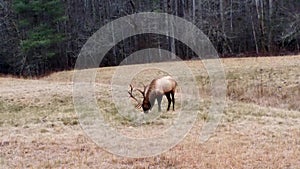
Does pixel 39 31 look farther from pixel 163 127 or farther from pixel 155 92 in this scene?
pixel 163 127

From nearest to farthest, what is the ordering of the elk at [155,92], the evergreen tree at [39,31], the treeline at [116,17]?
1. the elk at [155,92]
2. the treeline at [116,17]
3. the evergreen tree at [39,31]

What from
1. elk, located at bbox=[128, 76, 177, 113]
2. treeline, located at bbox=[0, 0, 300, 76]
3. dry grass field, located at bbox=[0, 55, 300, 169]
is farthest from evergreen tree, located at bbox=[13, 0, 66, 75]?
elk, located at bbox=[128, 76, 177, 113]

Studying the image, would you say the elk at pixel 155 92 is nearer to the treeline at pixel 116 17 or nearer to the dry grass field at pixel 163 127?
the dry grass field at pixel 163 127

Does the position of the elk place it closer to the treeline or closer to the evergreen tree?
the treeline

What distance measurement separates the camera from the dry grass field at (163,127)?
24.2 feet

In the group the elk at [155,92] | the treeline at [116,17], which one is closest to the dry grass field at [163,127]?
the elk at [155,92]

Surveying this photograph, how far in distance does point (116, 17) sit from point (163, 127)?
2650 cm

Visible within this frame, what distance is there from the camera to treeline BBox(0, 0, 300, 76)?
30283 millimetres

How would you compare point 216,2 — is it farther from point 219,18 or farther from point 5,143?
point 5,143

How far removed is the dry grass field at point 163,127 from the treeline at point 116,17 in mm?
12314

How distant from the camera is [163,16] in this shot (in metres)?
32.3

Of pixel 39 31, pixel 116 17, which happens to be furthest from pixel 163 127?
pixel 116 17

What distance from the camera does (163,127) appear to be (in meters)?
10.5

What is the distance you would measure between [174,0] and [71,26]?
8756 millimetres
